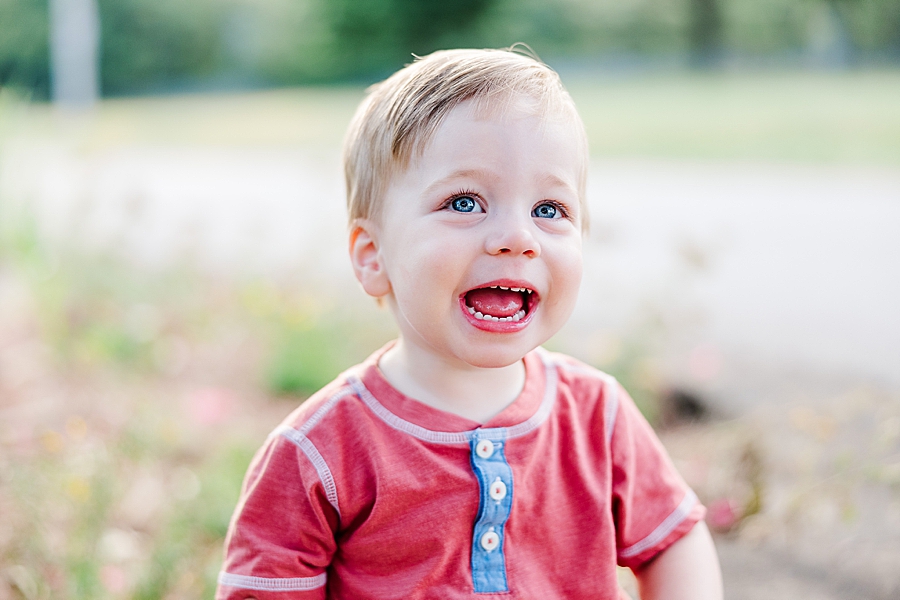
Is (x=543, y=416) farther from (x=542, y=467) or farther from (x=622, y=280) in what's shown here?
(x=622, y=280)

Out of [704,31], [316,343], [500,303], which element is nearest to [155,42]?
[704,31]

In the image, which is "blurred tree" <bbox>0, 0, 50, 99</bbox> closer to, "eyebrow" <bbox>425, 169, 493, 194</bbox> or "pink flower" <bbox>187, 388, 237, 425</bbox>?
"pink flower" <bbox>187, 388, 237, 425</bbox>

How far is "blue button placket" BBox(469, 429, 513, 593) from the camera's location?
1.38 m

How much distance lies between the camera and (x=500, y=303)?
1.38 metres

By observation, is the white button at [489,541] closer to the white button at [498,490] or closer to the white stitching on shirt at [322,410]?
Result: the white button at [498,490]

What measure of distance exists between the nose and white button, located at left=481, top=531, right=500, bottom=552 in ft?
1.47

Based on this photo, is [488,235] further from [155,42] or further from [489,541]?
[155,42]

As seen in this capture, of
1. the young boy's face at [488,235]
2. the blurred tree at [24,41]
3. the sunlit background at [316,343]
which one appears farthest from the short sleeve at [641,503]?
the blurred tree at [24,41]

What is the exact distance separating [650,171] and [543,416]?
341 inches

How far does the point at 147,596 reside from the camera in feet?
6.54

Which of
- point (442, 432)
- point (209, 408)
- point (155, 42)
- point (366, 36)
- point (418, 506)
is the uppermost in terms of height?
point (366, 36)

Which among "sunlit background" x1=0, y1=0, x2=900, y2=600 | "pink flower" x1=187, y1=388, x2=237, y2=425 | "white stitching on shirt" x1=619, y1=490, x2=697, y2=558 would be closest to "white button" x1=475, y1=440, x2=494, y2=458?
"white stitching on shirt" x1=619, y1=490, x2=697, y2=558

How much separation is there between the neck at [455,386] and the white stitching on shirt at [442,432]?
4 cm

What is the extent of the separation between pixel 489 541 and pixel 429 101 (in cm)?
71
